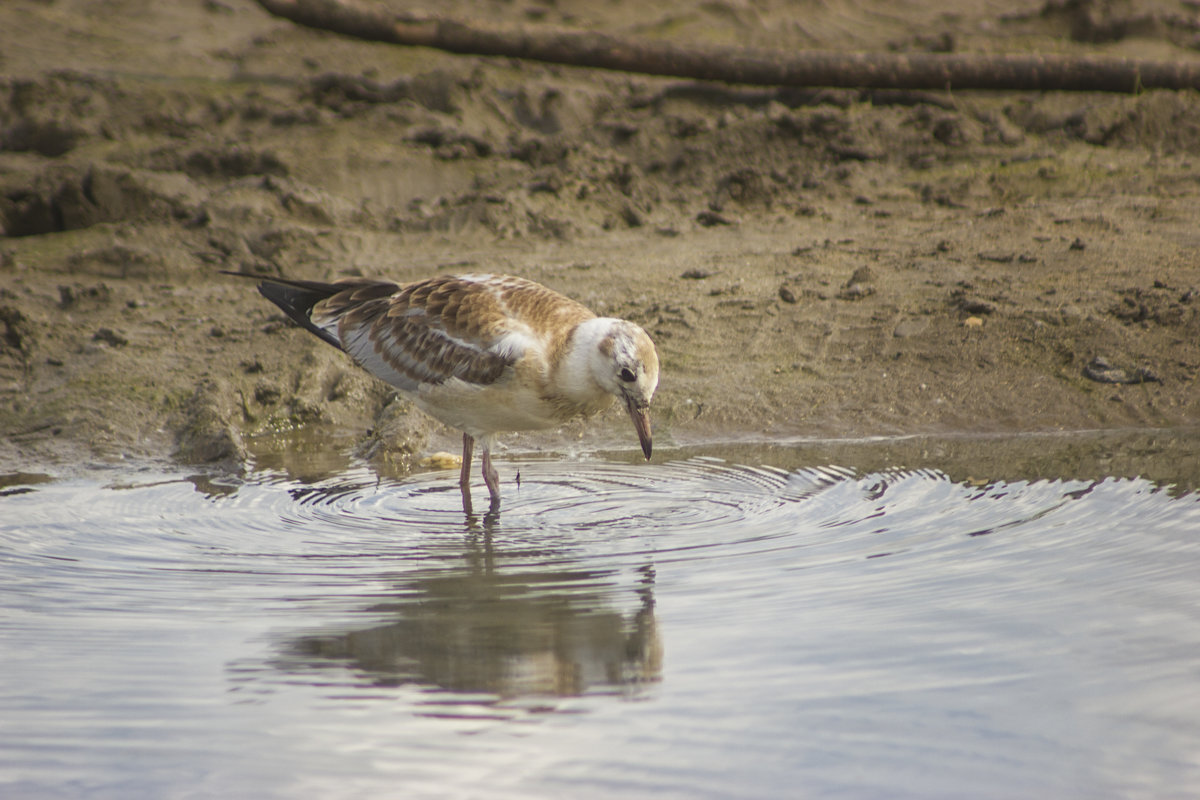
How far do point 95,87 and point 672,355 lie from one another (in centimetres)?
626

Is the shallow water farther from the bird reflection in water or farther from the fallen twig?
the fallen twig

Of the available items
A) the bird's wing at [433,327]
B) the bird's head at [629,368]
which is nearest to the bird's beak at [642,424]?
the bird's head at [629,368]

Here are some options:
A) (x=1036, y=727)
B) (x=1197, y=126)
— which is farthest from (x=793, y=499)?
(x=1197, y=126)

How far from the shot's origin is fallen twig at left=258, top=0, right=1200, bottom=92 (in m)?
11.4

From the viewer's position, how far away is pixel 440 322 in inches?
261

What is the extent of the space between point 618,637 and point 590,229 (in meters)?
5.74

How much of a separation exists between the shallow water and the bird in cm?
45

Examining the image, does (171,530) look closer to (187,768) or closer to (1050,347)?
(187,768)

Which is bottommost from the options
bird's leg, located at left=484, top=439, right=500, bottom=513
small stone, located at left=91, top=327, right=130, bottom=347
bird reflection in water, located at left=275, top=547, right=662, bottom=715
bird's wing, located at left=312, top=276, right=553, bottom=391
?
bird reflection in water, located at left=275, top=547, right=662, bottom=715

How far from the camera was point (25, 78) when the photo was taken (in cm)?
1134

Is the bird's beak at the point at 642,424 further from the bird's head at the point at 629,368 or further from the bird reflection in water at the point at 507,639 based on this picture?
the bird reflection in water at the point at 507,639

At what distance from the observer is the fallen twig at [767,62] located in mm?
11383

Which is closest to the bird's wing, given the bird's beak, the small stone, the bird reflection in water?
the bird's beak

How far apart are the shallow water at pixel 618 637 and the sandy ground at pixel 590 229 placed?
1.10 metres
